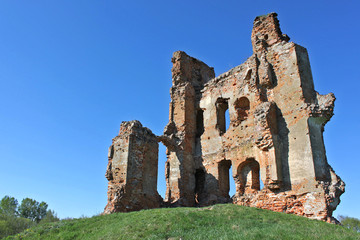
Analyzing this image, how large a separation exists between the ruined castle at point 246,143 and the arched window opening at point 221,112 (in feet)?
0.20

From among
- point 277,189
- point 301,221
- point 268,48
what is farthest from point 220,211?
point 268,48

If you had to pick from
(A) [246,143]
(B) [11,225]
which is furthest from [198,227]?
(B) [11,225]

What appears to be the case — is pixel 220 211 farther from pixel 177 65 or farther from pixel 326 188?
pixel 177 65

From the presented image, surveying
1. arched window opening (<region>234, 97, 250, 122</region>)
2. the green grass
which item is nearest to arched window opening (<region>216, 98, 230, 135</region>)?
arched window opening (<region>234, 97, 250, 122</region>)

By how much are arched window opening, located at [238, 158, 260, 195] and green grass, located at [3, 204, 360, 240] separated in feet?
11.0

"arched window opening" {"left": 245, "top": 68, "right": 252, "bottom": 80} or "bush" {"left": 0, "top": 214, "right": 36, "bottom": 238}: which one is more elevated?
"arched window opening" {"left": 245, "top": 68, "right": 252, "bottom": 80}

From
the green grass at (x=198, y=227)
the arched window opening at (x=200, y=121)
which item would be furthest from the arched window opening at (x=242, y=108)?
the green grass at (x=198, y=227)

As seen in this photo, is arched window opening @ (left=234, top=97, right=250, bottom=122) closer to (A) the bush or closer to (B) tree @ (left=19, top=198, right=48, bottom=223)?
(A) the bush

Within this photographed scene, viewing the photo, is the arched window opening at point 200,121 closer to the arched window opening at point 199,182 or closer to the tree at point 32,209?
the arched window opening at point 199,182

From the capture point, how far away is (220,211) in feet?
35.5

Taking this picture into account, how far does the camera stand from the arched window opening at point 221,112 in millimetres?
17359

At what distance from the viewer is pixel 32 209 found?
34531 millimetres

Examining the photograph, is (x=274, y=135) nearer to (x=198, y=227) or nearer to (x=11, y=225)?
(x=198, y=227)

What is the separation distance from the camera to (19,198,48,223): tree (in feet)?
112
